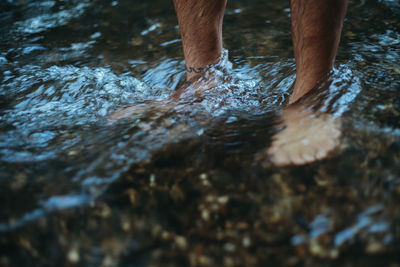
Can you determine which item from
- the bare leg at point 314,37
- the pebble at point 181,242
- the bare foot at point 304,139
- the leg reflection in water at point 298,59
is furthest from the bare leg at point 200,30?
the pebble at point 181,242

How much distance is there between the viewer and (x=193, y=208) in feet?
3.26

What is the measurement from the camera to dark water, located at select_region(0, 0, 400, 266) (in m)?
0.87

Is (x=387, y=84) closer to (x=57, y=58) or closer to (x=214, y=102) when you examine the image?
(x=214, y=102)

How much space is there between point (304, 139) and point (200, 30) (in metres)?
0.92

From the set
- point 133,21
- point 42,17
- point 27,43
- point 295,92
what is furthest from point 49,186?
point 42,17

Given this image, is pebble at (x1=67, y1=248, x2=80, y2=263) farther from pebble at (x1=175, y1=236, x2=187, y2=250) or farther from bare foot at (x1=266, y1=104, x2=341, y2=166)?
bare foot at (x1=266, y1=104, x2=341, y2=166)

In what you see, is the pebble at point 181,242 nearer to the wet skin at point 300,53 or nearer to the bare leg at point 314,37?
the wet skin at point 300,53

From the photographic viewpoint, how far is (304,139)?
1.20 m

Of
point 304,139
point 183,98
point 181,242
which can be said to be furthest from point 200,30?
point 181,242

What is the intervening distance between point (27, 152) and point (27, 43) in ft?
5.95

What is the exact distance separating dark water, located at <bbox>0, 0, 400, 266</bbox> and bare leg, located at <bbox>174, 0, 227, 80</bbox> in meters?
0.17

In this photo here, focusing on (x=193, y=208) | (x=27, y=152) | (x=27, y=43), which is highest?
A: (x=27, y=43)

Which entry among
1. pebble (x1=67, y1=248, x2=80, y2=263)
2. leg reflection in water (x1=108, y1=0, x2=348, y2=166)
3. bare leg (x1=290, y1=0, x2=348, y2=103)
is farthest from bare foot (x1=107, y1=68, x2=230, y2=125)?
pebble (x1=67, y1=248, x2=80, y2=263)

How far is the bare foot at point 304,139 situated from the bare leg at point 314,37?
0.23 m
